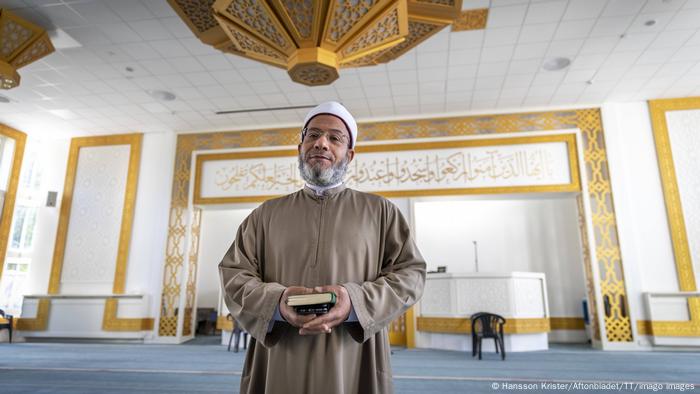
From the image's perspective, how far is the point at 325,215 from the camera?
1.12m

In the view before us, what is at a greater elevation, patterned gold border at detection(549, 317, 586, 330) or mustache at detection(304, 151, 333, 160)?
mustache at detection(304, 151, 333, 160)

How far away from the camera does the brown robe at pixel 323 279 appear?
94 cm

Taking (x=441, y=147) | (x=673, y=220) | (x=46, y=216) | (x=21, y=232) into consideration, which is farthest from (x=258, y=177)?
(x=673, y=220)

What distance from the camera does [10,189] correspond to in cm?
619

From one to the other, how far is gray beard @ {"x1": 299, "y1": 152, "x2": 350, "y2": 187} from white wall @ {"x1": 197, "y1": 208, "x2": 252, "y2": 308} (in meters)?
7.00

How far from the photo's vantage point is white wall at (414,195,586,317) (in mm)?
6227

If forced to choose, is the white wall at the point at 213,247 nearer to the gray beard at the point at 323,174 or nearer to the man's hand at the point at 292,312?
the gray beard at the point at 323,174

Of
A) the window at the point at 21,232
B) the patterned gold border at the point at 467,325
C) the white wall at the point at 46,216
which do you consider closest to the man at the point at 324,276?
the patterned gold border at the point at 467,325

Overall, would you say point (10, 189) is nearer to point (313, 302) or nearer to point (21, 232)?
point (21, 232)

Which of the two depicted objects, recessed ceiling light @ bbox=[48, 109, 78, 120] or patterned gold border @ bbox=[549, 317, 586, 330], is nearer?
recessed ceiling light @ bbox=[48, 109, 78, 120]

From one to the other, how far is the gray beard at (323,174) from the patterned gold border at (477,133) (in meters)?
4.90

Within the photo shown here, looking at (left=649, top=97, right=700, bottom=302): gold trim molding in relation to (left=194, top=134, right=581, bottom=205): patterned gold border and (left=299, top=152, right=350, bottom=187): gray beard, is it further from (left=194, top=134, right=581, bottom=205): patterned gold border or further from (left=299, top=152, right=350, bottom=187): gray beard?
(left=299, top=152, right=350, bottom=187): gray beard

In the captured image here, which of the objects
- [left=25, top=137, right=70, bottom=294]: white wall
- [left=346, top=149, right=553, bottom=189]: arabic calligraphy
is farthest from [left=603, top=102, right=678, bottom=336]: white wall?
[left=25, top=137, right=70, bottom=294]: white wall

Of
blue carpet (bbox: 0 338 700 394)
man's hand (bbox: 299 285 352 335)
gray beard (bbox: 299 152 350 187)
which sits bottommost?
blue carpet (bbox: 0 338 700 394)
